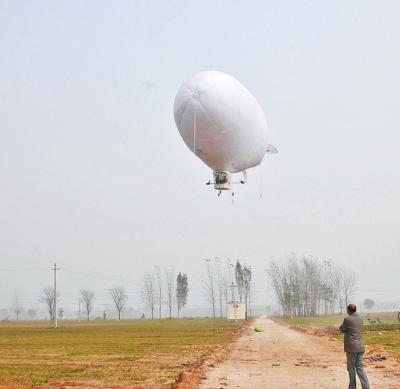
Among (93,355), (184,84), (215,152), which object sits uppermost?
(184,84)

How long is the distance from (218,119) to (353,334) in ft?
34.0

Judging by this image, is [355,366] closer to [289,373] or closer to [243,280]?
[289,373]

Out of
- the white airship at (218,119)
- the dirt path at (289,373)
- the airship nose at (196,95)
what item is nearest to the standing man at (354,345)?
the dirt path at (289,373)

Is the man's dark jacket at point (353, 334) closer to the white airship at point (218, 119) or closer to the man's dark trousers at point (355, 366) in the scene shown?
the man's dark trousers at point (355, 366)

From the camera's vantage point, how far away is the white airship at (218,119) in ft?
75.6

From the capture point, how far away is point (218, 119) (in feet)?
76.1

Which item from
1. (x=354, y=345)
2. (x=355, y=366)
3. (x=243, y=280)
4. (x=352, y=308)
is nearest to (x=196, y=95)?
(x=352, y=308)

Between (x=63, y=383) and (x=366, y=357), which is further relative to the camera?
(x=366, y=357)

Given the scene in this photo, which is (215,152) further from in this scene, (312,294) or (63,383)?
(312,294)

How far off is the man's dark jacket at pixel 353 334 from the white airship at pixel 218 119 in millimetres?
10050

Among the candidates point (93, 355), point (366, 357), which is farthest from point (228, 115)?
point (93, 355)

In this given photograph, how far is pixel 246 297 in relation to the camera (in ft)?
550

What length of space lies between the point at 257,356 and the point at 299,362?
15.1 ft

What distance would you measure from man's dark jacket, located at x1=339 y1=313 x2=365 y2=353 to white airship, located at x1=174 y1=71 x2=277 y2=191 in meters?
10.0
